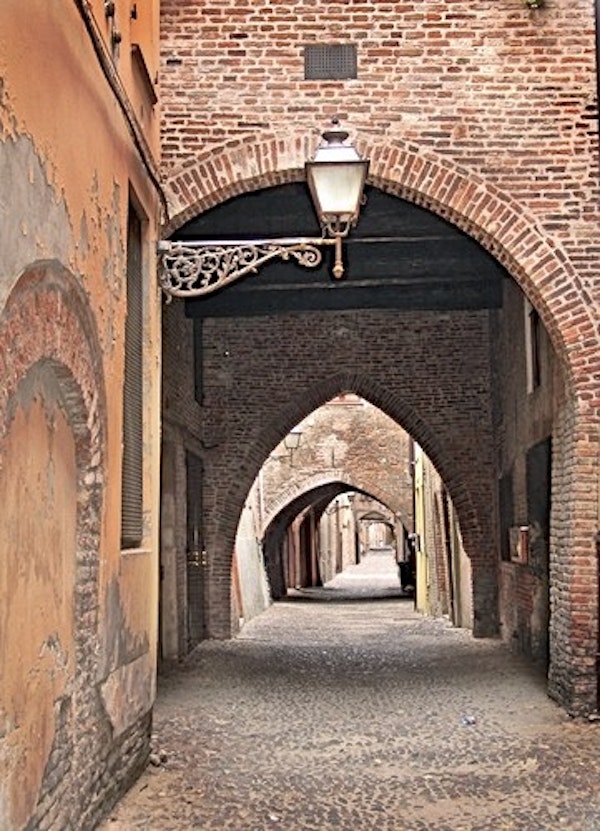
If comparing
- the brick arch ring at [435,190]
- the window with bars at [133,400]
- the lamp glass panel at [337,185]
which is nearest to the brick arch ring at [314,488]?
A: the brick arch ring at [435,190]

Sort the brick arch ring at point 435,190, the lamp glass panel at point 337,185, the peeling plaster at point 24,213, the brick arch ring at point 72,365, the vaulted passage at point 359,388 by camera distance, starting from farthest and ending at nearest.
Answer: the vaulted passage at point 359,388, the brick arch ring at point 435,190, the lamp glass panel at point 337,185, the brick arch ring at point 72,365, the peeling plaster at point 24,213

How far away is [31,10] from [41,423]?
166 centimetres

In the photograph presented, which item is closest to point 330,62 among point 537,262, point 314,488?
point 537,262

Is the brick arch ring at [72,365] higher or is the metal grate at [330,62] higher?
the metal grate at [330,62]

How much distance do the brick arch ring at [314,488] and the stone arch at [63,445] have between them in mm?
18222

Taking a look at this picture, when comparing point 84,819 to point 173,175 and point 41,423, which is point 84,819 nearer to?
point 41,423

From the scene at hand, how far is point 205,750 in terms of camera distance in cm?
737

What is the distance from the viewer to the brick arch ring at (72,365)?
13.1 feet

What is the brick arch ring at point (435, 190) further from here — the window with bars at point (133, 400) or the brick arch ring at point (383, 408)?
the brick arch ring at point (383, 408)

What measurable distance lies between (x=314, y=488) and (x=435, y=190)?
51.7 feet

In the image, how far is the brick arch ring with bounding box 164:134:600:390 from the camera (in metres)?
8.38

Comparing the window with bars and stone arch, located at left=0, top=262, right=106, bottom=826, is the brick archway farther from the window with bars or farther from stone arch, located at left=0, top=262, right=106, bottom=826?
stone arch, located at left=0, top=262, right=106, bottom=826

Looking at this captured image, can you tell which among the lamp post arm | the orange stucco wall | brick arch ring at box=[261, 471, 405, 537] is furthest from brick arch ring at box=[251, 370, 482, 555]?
the orange stucco wall

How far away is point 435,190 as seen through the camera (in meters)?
8.45
